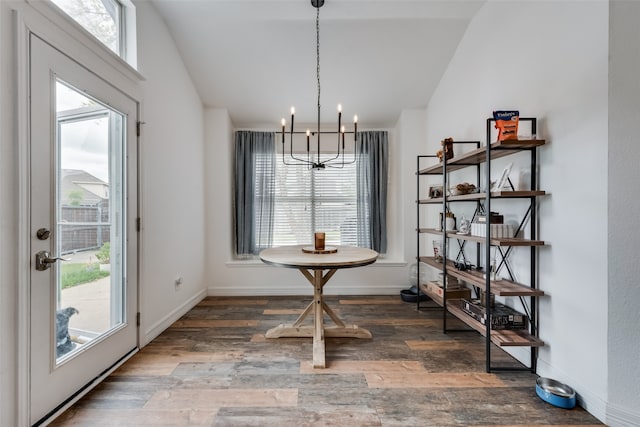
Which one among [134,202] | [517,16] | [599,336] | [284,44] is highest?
[284,44]

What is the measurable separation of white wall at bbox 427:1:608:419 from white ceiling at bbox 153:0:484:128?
0.75m

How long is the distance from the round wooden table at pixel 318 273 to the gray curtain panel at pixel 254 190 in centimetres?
118

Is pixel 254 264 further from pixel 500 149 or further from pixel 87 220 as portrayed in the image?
pixel 500 149

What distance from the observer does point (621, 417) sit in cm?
139

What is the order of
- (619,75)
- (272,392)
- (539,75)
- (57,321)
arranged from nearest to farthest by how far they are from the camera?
(619,75) < (57,321) < (272,392) < (539,75)

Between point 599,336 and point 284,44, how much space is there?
320 cm

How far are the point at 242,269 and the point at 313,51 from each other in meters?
2.65

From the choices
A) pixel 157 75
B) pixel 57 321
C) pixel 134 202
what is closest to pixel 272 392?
pixel 57 321

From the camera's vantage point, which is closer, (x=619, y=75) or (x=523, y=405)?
(x=619, y=75)

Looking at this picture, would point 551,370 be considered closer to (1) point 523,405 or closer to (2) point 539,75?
(1) point 523,405

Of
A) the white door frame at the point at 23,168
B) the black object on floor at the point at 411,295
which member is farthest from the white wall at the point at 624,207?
the white door frame at the point at 23,168

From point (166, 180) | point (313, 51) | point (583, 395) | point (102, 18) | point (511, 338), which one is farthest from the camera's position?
point (313, 51)

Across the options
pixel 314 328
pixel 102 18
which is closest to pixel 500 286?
pixel 314 328

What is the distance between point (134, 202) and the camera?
2.12 metres
